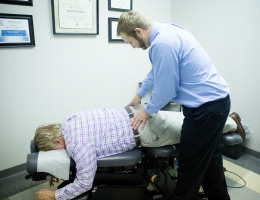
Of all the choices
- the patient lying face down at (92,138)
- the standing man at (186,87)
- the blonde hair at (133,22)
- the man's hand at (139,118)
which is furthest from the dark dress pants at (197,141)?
the blonde hair at (133,22)

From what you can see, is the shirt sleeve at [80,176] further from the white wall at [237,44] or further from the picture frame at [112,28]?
the white wall at [237,44]

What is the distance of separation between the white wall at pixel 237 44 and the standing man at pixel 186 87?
1.05 meters

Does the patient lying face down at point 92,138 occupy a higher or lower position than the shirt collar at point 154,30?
lower

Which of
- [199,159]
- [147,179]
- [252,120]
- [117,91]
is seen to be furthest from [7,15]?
[252,120]

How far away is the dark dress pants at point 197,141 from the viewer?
43.4 inches

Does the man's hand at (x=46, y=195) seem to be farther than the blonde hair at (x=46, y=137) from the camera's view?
No

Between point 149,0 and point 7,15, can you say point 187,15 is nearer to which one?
point 149,0

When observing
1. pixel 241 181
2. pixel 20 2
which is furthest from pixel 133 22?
pixel 241 181

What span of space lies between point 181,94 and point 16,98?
1.36 meters

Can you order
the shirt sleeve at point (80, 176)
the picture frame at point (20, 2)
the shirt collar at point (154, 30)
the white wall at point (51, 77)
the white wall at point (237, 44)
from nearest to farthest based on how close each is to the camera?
the shirt sleeve at point (80, 176) < the shirt collar at point (154, 30) < the picture frame at point (20, 2) < the white wall at point (51, 77) < the white wall at point (237, 44)

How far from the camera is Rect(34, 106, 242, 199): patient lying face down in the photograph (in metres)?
1.03

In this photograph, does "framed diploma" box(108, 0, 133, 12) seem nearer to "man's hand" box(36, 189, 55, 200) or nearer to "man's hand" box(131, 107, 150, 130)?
"man's hand" box(131, 107, 150, 130)

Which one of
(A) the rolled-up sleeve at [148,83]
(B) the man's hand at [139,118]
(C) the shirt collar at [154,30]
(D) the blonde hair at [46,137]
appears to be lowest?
(D) the blonde hair at [46,137]

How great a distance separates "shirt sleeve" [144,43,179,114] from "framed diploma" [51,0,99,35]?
3.39 ft
